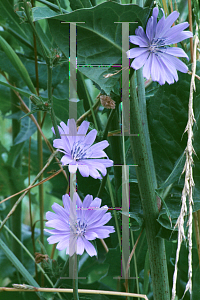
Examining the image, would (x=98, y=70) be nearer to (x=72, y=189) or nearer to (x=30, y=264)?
(x=72, y=189)

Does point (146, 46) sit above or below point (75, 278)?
above

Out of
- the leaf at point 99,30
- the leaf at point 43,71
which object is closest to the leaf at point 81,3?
the leaf at point 99,30

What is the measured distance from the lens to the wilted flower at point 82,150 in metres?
0.23

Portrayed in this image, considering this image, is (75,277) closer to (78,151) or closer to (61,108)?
(78,151)

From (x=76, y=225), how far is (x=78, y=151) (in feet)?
0.21

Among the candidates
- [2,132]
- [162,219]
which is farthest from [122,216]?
→ [2,132]

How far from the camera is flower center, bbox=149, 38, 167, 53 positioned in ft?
0.83

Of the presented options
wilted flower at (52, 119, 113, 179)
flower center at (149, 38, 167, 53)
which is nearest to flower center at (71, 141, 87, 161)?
wilted flower at (52, 119, 113, 179)

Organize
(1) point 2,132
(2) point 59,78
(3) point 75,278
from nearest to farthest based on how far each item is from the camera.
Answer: (3) point 75,278 → (2) point 59,78 → (1) point 2,132

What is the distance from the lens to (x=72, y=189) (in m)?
0.25

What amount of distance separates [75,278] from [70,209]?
0.06 metres

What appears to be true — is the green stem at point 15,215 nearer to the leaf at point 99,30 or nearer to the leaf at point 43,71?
the leaf at point 43,71

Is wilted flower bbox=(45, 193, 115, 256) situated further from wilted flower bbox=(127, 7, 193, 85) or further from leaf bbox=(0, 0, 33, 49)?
leaf bbox=(0, 0, 33, 49)

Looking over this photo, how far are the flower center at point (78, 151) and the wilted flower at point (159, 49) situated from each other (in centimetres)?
8
